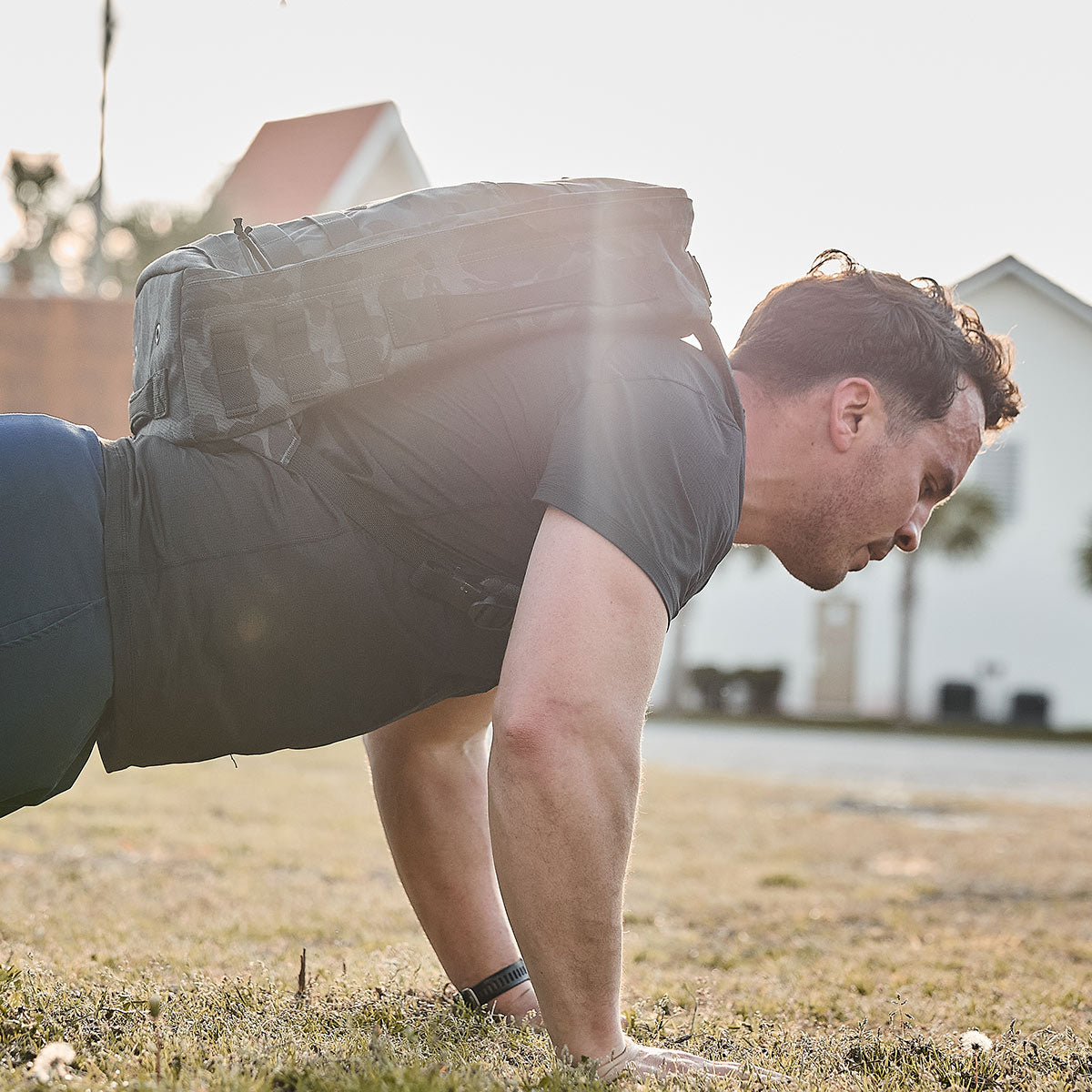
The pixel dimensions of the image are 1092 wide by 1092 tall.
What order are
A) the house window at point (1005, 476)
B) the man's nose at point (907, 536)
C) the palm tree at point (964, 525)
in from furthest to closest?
the house window at point (1005, 476)
the palm tree at point (964, 525)
the man's nose at point (907, 536)

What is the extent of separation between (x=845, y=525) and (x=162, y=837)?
3.96 m

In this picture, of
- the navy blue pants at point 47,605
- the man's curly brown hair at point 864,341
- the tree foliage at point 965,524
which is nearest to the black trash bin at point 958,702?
the tree foliage at point 965,524

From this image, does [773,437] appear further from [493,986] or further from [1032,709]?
→ [1032,709]

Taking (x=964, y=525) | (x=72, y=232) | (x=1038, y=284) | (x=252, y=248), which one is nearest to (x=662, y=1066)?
(x=252, y=248)

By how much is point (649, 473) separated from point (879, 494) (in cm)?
67

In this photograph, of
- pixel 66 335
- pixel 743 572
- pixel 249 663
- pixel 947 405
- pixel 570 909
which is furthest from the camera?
pixel 743 572

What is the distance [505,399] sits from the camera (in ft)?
6.37

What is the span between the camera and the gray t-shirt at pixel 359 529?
1840mm

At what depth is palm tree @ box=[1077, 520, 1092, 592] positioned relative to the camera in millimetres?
27375

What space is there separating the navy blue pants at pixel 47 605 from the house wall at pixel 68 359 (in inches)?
463

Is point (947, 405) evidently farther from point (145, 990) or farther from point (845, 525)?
point (145, 990)

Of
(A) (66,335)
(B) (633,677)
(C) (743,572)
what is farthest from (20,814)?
(C) (743,572)

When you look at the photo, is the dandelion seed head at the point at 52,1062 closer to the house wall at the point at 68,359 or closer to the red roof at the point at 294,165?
the house wall at the point at 68,359

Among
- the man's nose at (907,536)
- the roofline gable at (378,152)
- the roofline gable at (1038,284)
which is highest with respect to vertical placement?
the roofline gable at (1038,284)
